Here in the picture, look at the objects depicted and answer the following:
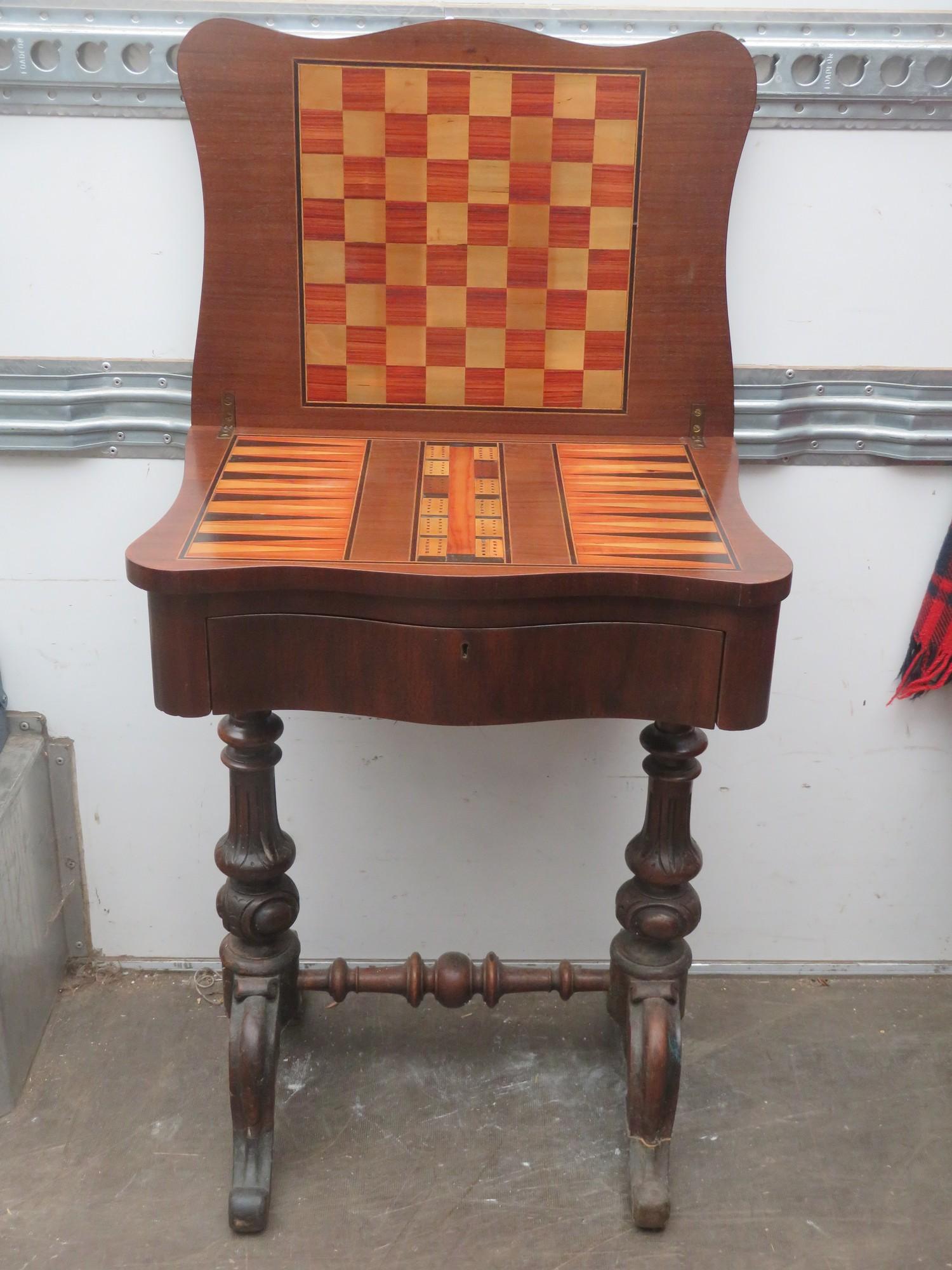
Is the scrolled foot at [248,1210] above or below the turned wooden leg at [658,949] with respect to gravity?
below

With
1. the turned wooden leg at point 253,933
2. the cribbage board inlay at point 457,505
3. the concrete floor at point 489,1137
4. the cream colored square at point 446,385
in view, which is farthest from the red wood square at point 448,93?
the concrete floor at point 489,1137

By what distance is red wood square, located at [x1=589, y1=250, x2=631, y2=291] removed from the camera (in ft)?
5.54

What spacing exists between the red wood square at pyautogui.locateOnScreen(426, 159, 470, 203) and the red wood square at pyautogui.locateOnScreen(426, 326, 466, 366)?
17 centimetres

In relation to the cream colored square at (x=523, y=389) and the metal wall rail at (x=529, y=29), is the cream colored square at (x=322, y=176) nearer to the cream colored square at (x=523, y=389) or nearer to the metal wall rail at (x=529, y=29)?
the metal wall rail at (x=529, y=29)

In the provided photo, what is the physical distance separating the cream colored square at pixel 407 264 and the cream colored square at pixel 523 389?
18 cm

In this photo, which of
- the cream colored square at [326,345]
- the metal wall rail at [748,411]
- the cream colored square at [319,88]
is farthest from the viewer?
the metal wall rail at [748,411]

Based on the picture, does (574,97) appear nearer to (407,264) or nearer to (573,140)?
(573,140)

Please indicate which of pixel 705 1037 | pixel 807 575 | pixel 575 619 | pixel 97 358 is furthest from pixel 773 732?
pixel 97 358

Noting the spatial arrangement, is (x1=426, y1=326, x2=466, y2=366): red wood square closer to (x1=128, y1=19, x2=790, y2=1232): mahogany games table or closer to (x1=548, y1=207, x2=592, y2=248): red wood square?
(x1=128, y1=19, x2=790, y2=1232): mahogany games table

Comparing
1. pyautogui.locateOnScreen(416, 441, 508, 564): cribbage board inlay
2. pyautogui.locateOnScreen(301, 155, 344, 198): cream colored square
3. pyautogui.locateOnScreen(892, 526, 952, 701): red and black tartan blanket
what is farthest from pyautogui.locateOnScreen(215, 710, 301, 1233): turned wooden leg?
pyautogui.locateOnScreen(892, 526, 952, 701): red and black tartan blanket

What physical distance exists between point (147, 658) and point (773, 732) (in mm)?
1055

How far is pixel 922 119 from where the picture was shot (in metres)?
1.74

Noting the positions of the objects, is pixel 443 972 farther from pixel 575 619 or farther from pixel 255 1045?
pixel 575 619

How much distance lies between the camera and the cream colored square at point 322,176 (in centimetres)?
164
